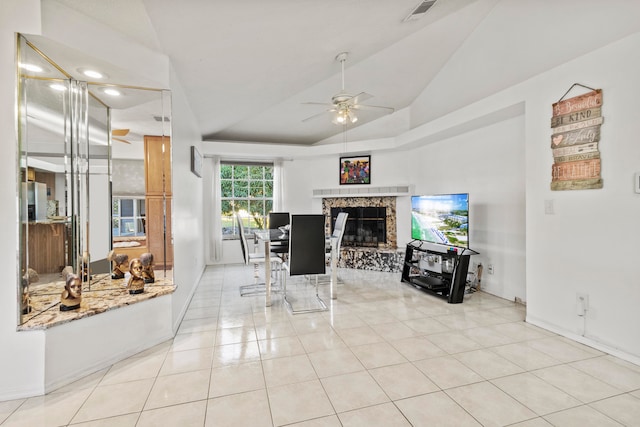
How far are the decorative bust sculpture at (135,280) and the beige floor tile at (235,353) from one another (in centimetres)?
78

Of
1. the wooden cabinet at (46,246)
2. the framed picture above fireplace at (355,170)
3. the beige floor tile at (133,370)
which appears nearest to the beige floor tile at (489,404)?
the beige floor tile at (133,370)

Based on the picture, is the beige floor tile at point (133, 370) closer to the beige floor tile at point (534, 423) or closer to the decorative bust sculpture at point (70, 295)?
the decorative bust sculpture at point (70, 295)

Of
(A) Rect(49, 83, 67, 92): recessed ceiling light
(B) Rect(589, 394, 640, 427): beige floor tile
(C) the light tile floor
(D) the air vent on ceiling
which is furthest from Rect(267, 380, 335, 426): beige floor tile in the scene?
(D) the air vent on ceiling

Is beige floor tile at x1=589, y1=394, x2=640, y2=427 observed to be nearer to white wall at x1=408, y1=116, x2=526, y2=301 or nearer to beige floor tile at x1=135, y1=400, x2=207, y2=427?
white wall at x1=408, y1=116, x2=526, y2=301

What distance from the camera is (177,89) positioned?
2.96 meters

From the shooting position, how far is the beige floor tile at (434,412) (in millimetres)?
1553

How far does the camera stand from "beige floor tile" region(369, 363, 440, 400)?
1.81 m

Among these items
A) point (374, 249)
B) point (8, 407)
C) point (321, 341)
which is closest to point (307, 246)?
point (321, 341)

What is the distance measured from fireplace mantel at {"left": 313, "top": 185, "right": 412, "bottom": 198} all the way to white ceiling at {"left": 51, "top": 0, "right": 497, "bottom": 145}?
1374 millimetres

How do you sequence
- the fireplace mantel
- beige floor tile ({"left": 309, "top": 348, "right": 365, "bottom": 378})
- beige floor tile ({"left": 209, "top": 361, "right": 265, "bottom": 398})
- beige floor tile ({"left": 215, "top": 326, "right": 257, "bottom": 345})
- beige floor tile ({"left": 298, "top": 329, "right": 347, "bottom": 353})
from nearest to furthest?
beige floor tile ({"left": 209, "top": 361, "right": 265, "bottom": 398}), beige floor tile ({"left": 309, "top": 348, "right": 365, "bottom": 378}), beige floor tile ({"left": 298, "top": 329, "right": 347, "bottom": 353}), beige floor tile ({"left": 215, "top": 326, "right": 257, "bottom": 345}), the fireplace mantel

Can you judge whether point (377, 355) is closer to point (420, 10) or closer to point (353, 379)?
point (353, 379)

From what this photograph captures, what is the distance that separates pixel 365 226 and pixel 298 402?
425 cm

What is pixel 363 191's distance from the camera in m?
5.61

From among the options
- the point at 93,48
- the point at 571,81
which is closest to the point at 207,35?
the point at 93,48
